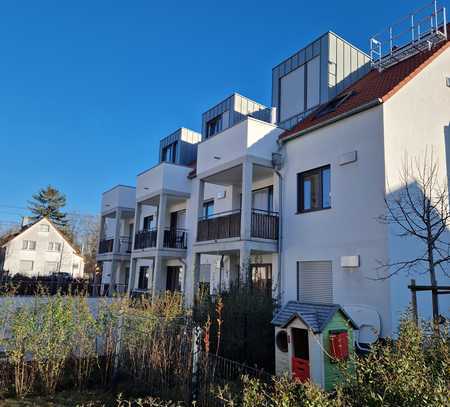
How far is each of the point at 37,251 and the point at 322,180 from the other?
49.0 metres

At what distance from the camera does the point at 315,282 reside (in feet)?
39.5

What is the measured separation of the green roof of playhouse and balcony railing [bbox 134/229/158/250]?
458 inches

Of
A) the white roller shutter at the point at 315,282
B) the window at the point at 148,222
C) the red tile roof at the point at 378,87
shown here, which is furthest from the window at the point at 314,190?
the window at the point at 148,222

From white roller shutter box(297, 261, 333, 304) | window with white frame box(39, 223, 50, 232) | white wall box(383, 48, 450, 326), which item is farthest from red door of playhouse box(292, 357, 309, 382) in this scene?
window with white frame box(39, 223, 50, 232)

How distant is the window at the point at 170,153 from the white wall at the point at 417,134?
14.7m

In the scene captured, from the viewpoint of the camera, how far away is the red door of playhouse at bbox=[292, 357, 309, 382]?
23.2 ft

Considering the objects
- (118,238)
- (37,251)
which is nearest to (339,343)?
(118,238)

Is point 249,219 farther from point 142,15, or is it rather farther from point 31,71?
point 31,71

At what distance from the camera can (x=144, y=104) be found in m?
21.3

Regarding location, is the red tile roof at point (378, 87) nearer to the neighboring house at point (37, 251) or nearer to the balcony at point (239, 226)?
the balcony at point (239, 226)

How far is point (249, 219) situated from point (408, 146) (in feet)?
17.2

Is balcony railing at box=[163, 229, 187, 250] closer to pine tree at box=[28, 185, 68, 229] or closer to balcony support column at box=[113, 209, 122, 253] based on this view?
balcony support column at box=[113, 209, 122, 253]

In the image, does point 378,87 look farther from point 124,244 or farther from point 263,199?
point 124,244

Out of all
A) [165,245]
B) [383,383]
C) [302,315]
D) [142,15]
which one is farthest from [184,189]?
[383,383]
